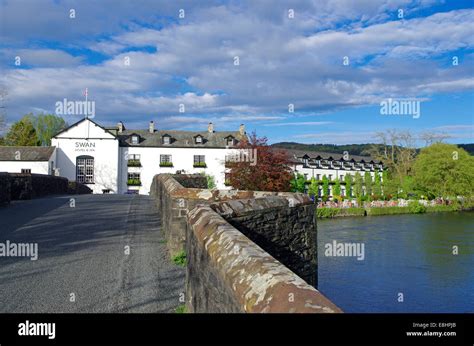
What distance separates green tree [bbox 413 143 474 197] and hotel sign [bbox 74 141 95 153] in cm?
5012

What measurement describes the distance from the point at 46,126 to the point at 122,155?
30.0 m

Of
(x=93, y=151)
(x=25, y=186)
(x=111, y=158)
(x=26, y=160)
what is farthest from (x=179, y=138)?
(x=25, y=186)

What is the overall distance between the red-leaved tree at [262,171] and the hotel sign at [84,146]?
918 inches

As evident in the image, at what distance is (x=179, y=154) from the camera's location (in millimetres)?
59406

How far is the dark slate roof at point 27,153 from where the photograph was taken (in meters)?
49.3

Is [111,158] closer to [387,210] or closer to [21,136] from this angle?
[21,136]

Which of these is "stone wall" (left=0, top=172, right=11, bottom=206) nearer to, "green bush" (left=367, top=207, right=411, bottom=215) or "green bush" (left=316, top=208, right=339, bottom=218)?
"green bush" (left=316, top=208, right=339, bottom=218)

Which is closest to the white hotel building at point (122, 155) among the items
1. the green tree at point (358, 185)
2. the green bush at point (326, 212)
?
the green bush at point (326, 212)

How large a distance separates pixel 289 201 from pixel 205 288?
485 cm

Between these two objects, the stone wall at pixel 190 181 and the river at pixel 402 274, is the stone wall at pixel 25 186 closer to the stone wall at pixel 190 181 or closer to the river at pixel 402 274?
the stone wall at pixel 190 181

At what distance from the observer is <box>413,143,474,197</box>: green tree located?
68.3 metres

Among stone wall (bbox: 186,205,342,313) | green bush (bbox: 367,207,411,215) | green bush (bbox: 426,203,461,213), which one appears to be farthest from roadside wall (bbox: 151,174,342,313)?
green bush (bbox: 426,203,461,213)
